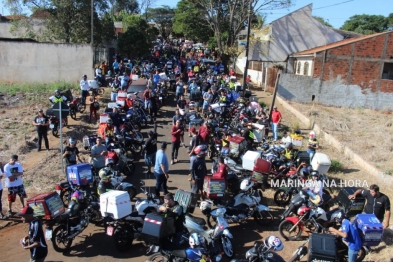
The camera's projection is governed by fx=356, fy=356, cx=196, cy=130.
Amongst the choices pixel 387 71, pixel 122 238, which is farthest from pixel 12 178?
pixel 387 71

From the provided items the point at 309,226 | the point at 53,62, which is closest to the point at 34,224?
the point at 309,226

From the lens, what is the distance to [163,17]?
275ft

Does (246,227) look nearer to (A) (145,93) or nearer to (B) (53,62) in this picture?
(A) (145,93)

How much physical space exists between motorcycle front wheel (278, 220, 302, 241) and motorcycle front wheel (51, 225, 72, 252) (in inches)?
188

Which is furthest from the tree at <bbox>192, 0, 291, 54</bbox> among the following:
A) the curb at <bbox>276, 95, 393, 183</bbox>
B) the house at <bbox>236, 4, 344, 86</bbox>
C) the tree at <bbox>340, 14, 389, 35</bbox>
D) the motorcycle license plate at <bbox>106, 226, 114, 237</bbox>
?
the tree at <bbox>340, 14, 389, 35</bbox>

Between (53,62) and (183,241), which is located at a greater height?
(53,62)

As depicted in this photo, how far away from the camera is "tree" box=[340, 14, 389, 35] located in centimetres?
7431

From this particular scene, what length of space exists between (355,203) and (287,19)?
29003mm

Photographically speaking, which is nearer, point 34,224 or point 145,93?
point 34,224

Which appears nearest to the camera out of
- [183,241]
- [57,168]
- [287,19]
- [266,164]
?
[183,241]

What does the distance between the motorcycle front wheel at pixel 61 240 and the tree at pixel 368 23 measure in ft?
249

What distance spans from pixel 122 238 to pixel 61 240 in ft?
4.22

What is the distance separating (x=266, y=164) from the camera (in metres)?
10.1

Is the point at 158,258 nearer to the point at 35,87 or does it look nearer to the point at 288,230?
the point at 288,230
